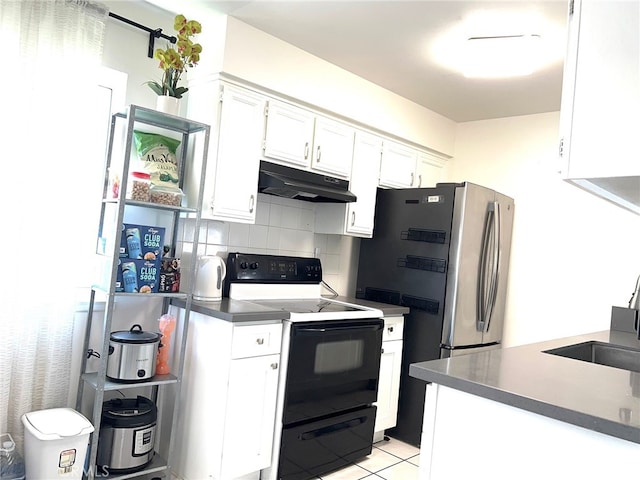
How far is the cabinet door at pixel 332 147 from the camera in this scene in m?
3.09

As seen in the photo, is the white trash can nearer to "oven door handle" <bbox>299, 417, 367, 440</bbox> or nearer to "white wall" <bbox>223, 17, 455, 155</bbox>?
"oven door handle" <bbox>299, 417, 367, 440</bbox>

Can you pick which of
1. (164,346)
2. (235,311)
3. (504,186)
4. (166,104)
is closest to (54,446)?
(164,346)

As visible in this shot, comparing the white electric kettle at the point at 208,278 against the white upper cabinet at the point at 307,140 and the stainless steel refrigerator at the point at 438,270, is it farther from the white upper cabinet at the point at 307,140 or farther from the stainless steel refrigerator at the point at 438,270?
the stainless steel refrigerator at the point at 438,270

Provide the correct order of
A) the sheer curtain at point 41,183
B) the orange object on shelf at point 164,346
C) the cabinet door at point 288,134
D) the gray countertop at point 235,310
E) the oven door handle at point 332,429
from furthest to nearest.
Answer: the cabinet door at point 288,134
the oven door handle at point 332,429
the orange object on shelf at point 164,346
the gray countertop at point 235,310
the sheer curtain at point 41,183

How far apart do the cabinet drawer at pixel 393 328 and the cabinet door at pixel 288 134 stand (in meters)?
1.19

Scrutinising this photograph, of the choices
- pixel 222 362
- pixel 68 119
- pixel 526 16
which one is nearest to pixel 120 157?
pixel 68 119

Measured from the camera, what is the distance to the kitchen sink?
202cm

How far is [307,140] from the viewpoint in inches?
119

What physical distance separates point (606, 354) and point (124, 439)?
7.51ft

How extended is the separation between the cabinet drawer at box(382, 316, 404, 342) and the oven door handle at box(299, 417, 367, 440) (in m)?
0.55

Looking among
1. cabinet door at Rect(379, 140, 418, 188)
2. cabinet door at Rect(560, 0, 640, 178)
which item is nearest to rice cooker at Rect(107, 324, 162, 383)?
cabinet door at Rect(560, 0, 640, 178)

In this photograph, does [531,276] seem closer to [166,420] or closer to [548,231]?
[548,231]

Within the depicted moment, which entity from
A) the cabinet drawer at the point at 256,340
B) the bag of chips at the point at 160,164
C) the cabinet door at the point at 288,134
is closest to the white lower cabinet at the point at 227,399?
the cabinet drawer at the point at 256,340

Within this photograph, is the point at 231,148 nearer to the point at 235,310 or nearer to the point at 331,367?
the point at 235,310
